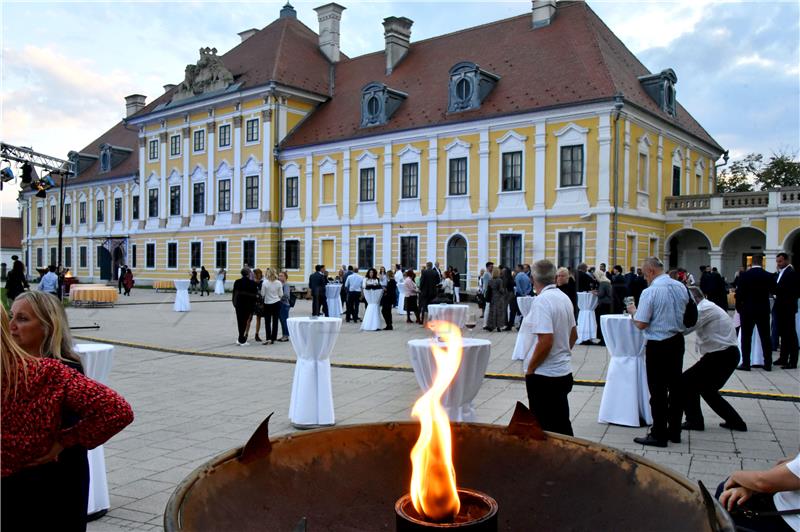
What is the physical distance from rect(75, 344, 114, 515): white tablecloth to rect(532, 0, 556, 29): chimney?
30039mm

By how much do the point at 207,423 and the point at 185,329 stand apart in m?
11.2

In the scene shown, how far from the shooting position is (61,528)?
271 cm

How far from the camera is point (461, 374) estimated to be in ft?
18.8

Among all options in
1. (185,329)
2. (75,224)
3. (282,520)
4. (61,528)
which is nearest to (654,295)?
(282,520)

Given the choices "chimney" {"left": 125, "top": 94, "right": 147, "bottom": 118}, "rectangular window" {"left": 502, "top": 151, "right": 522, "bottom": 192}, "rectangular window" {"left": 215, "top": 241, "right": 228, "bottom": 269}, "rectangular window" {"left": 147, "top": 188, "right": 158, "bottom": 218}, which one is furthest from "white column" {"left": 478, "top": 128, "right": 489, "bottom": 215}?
"chimney" {"left": 125, "top": 94, "right": 147, "bottom": 118}

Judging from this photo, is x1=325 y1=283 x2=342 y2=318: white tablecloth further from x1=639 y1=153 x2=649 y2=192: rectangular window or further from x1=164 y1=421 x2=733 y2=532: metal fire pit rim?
x1=164 y1=421 x2=733 y2=532: metal fire pit rim

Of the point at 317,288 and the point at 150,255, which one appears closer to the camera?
the point at 317,288

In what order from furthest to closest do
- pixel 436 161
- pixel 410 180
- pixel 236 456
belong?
pixel 410 180 → pixel 436 161 → pixel 236 456

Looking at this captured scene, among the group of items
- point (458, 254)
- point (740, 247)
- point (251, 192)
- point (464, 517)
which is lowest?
point (464, 517)

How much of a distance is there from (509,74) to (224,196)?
62.2 feet

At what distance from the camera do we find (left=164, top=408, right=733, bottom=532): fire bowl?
2.50 meters

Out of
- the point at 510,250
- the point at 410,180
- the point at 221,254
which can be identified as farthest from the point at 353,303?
the point at 221,254

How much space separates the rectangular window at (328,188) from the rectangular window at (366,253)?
3167 millimetres

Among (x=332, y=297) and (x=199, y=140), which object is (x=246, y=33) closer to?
(x=199, y=140)
